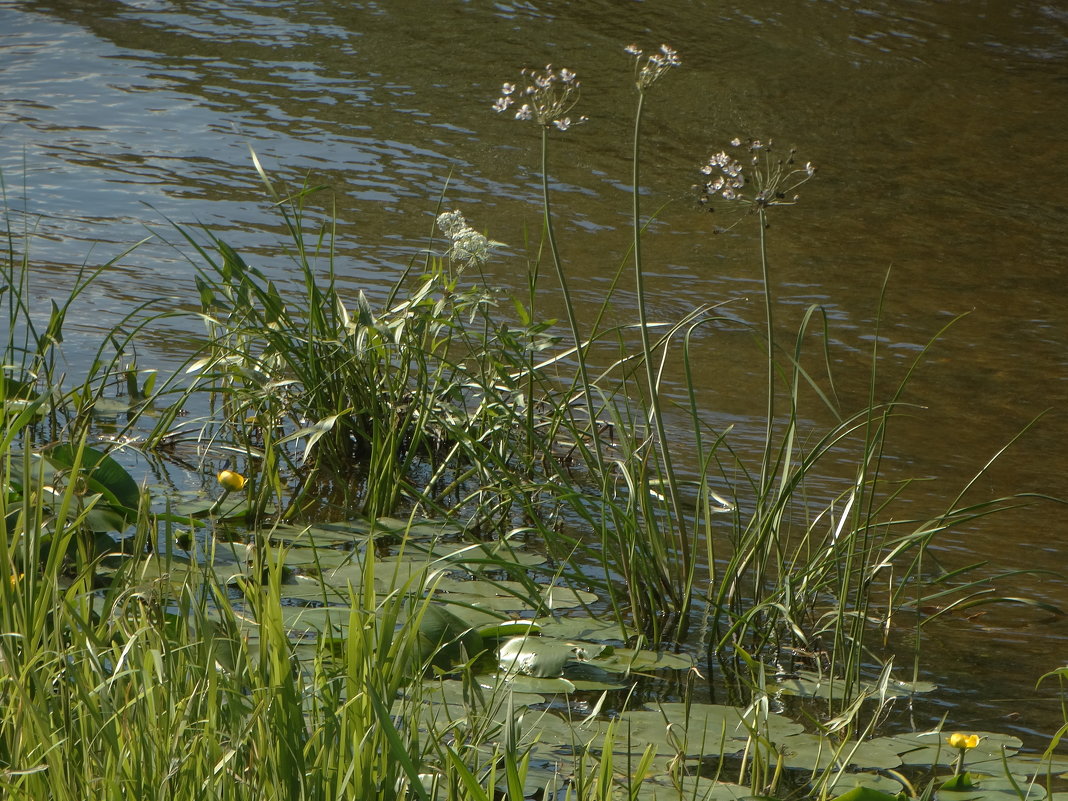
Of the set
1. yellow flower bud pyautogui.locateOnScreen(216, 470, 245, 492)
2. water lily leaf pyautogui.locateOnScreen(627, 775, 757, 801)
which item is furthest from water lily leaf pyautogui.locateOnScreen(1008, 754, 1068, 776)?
yellow flower bud pyautogui.locateOnScreen(216, 470, 245, 492)

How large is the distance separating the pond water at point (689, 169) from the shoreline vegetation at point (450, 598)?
0.77ft

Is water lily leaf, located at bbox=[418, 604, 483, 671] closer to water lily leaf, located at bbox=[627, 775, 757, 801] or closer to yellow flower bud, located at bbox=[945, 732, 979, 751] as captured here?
water lily leaf, located at bbox=[627, 775, 757, 801]

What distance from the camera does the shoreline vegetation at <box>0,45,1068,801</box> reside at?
146 cm

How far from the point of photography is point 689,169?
6133 mm

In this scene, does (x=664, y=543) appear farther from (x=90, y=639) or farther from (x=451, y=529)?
(x=90, y=639)

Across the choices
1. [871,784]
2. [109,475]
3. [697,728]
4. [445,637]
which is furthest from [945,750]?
[109,475]

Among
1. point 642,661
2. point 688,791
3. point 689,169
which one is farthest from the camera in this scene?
point 689,169

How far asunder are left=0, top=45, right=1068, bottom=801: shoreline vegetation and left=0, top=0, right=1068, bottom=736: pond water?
0.77 feet

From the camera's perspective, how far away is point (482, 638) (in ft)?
6.95

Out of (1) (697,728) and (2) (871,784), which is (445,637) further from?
(2) (871,784)

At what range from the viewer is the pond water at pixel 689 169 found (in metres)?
3.75

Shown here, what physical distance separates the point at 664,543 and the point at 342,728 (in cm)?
107

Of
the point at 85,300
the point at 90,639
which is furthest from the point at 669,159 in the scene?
the point at 90,639

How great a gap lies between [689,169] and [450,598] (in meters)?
4.17
